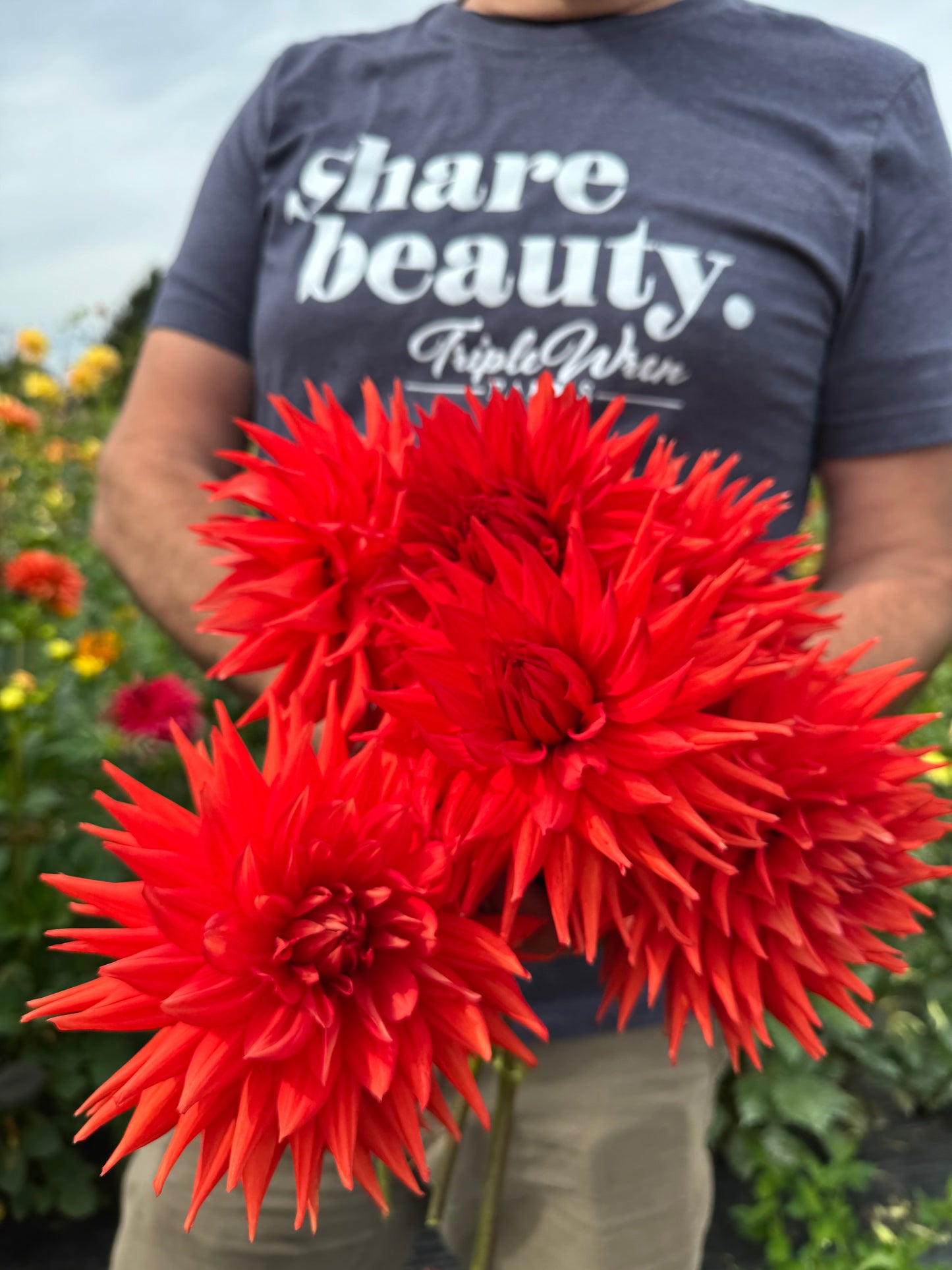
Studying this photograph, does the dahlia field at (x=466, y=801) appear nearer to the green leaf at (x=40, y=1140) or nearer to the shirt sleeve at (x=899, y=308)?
the shirt sleeve at (x=899, y=308)

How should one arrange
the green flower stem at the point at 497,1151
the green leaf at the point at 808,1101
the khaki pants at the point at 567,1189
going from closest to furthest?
the green flower stem at the point at 497,1151 < the khaki pants at the point at 567,1189 < the green leaf at the point at 808,1101

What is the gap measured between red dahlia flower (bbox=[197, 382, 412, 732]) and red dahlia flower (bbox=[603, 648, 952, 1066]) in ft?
0.65

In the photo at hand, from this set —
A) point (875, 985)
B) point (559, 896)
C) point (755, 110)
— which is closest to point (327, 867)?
point (559, 896)

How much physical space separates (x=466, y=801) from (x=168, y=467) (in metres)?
0.99

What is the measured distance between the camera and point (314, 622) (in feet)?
1.75

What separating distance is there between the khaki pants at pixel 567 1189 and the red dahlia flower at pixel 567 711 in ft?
2.54

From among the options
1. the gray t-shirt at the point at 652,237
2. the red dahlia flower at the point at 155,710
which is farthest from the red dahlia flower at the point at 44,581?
the gray t-shirt at the point at 652,237

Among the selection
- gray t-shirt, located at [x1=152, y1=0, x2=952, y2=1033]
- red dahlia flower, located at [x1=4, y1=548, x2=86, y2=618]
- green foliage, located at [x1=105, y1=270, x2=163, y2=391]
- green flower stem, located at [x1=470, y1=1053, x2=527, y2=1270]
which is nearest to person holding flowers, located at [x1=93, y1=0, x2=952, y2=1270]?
gray t-shirt, located at [x1=152, y1=0, x2=952, y2=1033]

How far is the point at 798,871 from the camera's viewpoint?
53cm

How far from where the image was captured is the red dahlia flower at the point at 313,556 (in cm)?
53

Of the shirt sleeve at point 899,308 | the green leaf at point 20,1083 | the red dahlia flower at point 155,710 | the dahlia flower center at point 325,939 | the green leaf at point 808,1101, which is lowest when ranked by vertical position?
the green leaf at point 808,1101

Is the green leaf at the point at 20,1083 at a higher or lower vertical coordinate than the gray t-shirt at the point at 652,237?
lower

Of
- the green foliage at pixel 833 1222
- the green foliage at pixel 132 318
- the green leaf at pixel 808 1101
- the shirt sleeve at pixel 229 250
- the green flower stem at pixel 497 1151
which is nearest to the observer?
the green flower stem at pixel 497 1151

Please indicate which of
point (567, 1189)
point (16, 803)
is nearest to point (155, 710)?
point (16, 803)
